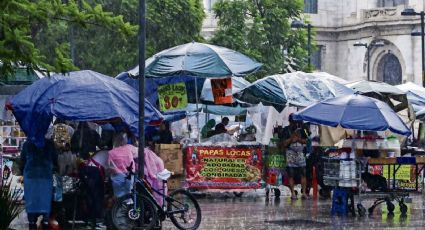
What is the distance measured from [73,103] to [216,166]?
8.11 meters

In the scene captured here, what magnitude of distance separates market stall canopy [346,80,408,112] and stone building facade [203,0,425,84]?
32.0 metres

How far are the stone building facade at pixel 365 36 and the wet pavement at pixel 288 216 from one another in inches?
1443

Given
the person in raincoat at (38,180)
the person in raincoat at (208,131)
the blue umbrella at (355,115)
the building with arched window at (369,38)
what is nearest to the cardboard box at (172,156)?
the person in raincoat at (208,131)

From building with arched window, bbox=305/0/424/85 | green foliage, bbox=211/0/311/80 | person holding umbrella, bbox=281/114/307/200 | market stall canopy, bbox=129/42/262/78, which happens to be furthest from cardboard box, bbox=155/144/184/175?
building with arched window, bbox=305/0/424/85

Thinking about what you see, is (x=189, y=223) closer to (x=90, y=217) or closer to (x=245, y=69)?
(x=90, y=217)

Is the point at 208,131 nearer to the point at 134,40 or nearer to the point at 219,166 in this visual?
the point at 219,166

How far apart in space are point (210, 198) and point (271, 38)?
62.8ft

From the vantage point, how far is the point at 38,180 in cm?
1750

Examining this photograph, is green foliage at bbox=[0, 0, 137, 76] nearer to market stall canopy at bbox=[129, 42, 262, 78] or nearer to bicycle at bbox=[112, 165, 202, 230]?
bicycle at bbox=[112, 165, 202, 230]

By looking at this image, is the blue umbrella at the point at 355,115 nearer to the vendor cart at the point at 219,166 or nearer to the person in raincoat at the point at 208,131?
the vendor cart at the point at 219,166

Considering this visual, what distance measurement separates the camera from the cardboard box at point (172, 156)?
2442cm

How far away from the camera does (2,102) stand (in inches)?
937

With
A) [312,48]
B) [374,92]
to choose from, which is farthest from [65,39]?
[374,92]

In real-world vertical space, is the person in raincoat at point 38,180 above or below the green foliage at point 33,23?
below
